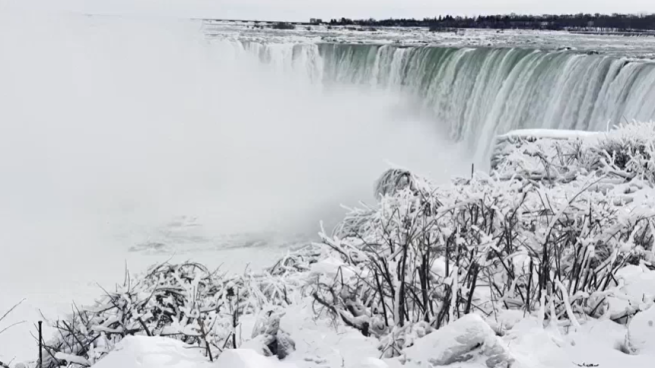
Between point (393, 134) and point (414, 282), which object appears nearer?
point (414, 282)

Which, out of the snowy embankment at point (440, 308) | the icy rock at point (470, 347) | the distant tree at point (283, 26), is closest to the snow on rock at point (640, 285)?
the snowy embankment at point (440, 308)

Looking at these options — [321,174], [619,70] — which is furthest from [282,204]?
[619,70]

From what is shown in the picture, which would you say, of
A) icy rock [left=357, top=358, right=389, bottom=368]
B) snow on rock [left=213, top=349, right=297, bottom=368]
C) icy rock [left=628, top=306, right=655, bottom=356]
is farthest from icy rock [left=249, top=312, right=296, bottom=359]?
icy rock [left=628, top=306, right=655, bottom=356]

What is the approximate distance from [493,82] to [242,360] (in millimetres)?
15067

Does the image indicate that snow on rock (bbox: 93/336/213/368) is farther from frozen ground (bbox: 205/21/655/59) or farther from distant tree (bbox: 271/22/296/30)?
distant tree (bbox: 271/22/296/30)

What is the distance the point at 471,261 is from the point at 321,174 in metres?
15.1

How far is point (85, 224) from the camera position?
502 inches

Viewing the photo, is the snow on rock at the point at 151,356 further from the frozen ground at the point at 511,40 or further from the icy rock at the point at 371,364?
the frozen ground at the point at 511,40

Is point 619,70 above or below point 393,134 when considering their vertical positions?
above

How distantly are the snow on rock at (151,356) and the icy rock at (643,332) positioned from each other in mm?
1671

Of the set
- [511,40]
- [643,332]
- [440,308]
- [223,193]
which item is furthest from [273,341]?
[511,40]

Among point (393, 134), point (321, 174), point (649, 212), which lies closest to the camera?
point (649, 212)

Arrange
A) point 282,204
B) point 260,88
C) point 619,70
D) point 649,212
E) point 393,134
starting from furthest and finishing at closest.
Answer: point 260,88
point 393,134
point 282,204
point 619,70
point 649,212

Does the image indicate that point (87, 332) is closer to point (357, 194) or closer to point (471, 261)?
point (471, 261)
